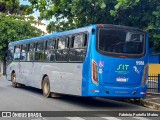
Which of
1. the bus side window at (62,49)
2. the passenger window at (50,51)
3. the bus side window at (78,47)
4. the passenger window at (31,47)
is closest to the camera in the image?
the bus side window at (78,47)

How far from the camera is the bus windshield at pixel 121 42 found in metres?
12.0

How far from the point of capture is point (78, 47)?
41.5ft

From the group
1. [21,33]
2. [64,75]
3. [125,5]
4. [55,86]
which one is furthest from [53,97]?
[21,33]

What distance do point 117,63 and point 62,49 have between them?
286cm

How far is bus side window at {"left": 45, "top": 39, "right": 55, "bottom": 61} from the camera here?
1500cm

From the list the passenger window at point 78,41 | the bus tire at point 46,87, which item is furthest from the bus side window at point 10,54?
the passenger window at point 78,41

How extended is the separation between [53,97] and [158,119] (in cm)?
654

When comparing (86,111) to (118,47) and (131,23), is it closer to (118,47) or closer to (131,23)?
(118,47)

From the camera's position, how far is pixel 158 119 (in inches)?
395

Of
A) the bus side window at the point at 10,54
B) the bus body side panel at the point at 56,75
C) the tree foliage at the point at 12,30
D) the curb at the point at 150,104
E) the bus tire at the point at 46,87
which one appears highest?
the tree foliage at the point at 12,30

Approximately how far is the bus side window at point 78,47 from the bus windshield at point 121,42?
646 mm

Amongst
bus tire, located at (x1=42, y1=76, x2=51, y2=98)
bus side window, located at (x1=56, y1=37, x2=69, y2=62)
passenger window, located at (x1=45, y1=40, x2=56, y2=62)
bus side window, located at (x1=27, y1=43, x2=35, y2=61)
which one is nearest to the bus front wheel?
bus tire, located at (x1=42, y1=76, x2=51, y2=98)

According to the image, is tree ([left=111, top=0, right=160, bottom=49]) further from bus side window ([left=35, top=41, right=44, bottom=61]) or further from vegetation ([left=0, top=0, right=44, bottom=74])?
vegetation ([left=0, top=0, right=44, bottom=74])

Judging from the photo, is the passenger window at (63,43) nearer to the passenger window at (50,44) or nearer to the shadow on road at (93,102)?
the passenger window at (50,44)
